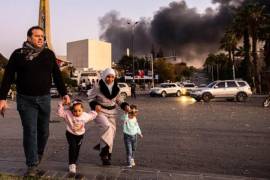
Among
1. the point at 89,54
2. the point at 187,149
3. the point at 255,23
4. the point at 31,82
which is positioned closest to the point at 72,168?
the point at 31,82

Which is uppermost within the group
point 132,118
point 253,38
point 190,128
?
point 253,38

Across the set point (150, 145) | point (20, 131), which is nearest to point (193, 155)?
point (150, 145)

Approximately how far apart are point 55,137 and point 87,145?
1.82m

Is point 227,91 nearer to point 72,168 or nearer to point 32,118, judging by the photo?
point 72,168

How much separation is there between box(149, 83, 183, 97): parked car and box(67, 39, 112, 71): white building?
85.3 metres

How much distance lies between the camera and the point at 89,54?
135625 millimetres

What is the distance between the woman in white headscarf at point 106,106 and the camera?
6.72 metres

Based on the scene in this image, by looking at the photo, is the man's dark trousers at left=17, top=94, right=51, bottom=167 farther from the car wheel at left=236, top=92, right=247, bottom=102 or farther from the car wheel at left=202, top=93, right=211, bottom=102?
the car wheel at left=236, top=92, right=247, bottom=102

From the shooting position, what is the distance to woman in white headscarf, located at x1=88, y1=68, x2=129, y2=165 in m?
6.72

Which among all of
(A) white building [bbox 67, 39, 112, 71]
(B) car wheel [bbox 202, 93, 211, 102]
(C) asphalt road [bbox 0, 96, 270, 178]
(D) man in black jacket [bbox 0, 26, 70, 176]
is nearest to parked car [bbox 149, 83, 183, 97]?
(B) car wheel [bbox 202, 93, 211, 102]

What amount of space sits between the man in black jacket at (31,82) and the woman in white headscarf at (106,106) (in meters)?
1.07

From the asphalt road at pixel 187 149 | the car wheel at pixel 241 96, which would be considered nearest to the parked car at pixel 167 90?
the car wheel at pixel 241 96

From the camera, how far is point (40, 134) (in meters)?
6.20

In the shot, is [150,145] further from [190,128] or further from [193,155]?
[190,128]
